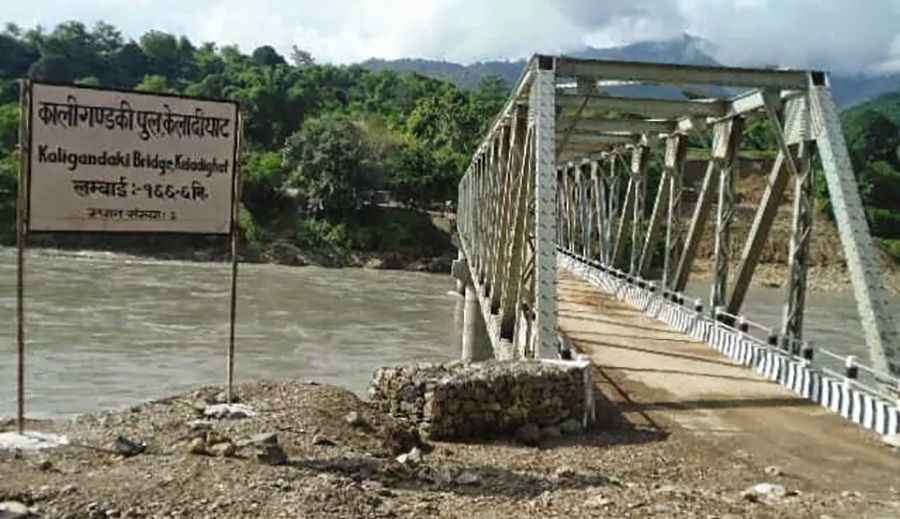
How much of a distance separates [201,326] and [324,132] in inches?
1493

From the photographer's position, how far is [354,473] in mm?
7914

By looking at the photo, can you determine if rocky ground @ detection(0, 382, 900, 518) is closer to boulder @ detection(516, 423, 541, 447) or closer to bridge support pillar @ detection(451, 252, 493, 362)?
boulder @ detection(516, 423, 541, 447)

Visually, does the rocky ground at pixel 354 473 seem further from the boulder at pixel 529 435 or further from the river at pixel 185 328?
the river at pixel 185 328

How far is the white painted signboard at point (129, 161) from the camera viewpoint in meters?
8.31

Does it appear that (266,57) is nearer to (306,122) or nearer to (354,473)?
(306,122)

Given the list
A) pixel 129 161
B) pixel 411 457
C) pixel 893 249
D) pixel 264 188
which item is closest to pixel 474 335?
pixel 411 457

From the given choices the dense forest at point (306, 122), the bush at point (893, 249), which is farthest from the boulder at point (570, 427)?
the bush at point (893, 249)

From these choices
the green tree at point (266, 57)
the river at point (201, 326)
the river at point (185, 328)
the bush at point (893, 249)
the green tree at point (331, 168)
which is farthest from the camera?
the green tree at point (266, 57)

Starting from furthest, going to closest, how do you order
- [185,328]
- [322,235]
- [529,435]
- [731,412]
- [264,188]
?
[264,188] < [322,235] < [185,328] < [731,412] < [529,435]

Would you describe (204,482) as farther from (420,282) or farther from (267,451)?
(420,282)

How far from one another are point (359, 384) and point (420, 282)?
115ft

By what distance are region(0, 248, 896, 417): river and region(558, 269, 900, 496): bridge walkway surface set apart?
7.45 metres

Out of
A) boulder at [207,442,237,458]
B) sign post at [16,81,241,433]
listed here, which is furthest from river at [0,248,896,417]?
boulder at [207,442,237,458]

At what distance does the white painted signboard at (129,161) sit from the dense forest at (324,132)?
118 feet
